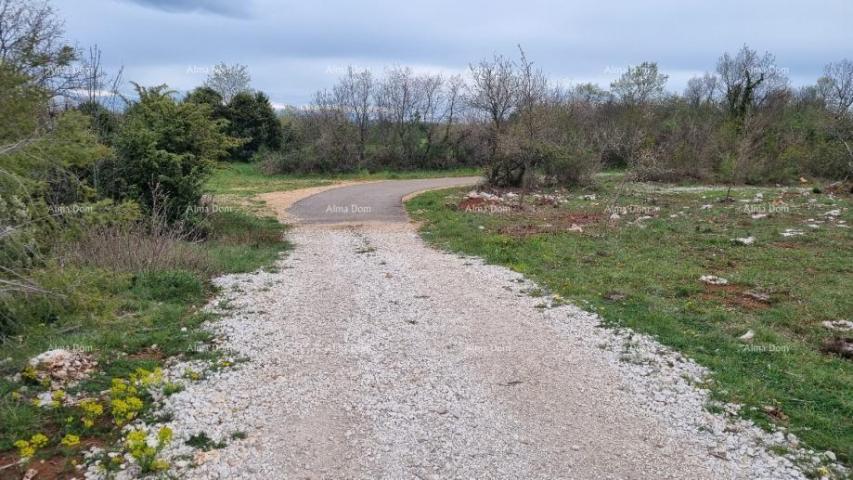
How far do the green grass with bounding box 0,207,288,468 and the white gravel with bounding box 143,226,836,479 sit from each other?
575 millimetres

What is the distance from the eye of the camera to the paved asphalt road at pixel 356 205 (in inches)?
658

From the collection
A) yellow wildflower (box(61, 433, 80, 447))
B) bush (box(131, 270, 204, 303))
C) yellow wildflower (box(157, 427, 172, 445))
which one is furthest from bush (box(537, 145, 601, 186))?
yellow wildflower (box(61, 433, 80, 447))

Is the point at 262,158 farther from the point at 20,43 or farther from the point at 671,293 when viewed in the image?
the point at 671,293

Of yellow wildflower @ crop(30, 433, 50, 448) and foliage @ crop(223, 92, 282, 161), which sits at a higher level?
foliage @ crop(223, 92, 282, 161)

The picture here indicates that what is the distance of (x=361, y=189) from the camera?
24672mm

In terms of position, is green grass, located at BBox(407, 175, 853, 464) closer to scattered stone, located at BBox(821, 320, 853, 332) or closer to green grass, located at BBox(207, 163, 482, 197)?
scattered stone, located at BBox(821, 320, 853, 332)

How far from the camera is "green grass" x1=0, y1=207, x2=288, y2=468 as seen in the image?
172 inches

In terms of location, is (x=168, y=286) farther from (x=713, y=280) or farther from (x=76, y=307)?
(x=713, y=280)

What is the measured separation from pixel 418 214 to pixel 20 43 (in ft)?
35.7

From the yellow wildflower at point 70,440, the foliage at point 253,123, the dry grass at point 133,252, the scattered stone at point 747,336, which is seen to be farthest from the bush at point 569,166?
the yellow wildflower at point 70,440

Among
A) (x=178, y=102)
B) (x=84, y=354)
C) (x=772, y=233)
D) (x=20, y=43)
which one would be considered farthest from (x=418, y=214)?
(x=84, y=354)

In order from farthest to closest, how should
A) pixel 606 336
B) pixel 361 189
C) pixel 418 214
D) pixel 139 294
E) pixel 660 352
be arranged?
pixel 361 189
pixel 418 214
pixel 139 294
pixel 606 336
pixel 660 352

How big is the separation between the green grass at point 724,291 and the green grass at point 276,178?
10.5 metres

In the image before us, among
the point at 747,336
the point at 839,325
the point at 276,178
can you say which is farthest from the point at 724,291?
the point at 276,178
